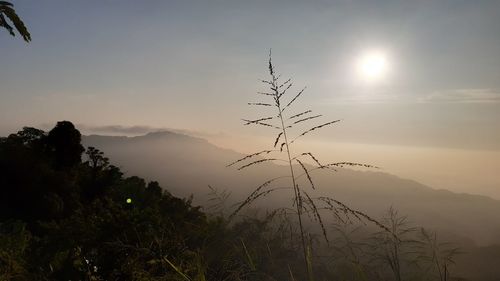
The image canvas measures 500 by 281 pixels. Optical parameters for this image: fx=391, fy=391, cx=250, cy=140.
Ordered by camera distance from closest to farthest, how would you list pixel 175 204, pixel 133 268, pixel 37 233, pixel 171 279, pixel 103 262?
pixel 171 279 < pixel 133 268 < pixel 103 262 < pixel 37 233 < pixel 175 204

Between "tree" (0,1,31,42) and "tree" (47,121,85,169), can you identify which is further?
"tree" (47,121,85,169)

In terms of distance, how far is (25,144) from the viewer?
39438mm

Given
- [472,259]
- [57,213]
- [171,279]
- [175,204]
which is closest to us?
[171,279]

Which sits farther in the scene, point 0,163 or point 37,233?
point 0,163

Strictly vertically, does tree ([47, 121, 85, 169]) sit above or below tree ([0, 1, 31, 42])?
below

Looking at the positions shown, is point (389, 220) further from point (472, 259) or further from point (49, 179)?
point (472, 259)

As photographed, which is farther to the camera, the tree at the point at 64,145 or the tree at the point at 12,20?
the tree at the point at 64,145

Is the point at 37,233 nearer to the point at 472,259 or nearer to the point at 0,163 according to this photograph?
the point at 0,163

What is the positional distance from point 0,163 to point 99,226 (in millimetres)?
28765

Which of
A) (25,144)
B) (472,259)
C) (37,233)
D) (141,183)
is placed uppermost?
(25,144)

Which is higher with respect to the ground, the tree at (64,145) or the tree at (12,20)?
the tree at (12,20)

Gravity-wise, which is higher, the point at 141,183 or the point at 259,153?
the point at 259,153

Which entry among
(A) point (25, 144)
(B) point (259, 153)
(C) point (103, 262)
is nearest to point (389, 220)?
(B) point (259, 153)

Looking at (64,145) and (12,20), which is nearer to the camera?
(12,20)
